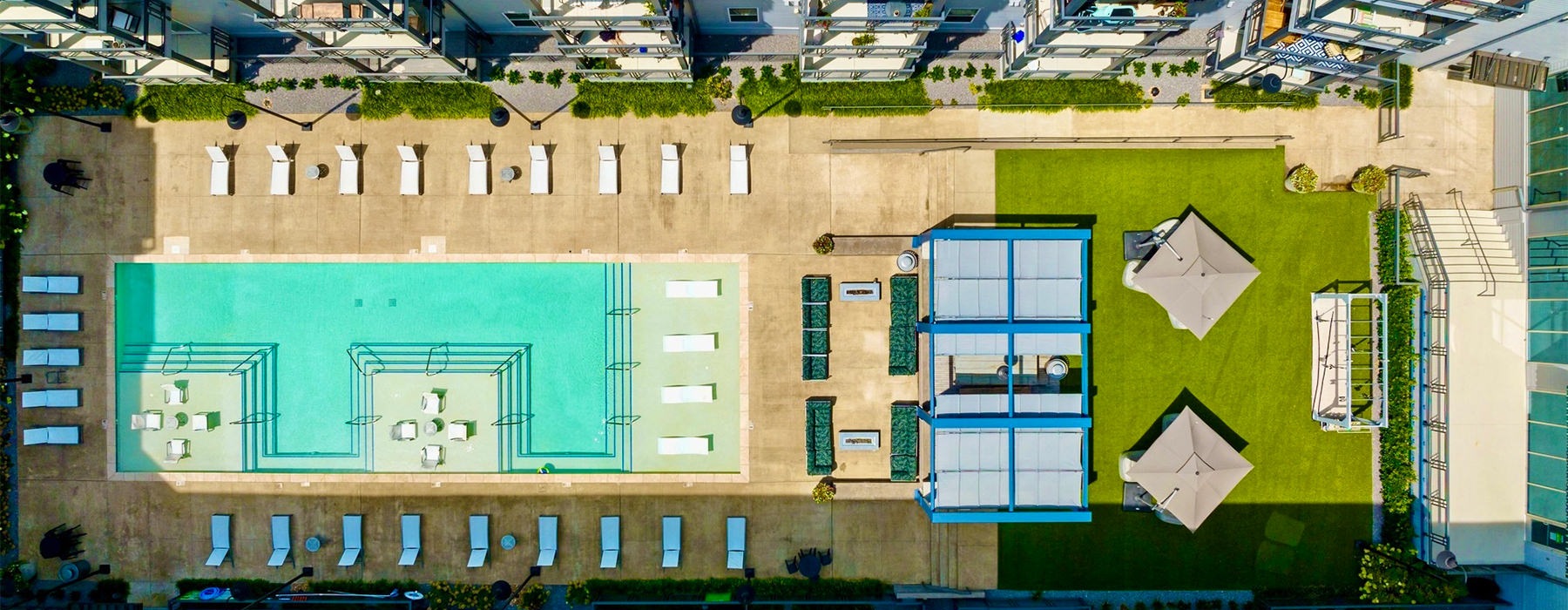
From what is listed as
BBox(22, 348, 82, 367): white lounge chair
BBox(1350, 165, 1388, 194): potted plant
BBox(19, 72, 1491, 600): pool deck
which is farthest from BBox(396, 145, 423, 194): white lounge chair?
BBox(1350, 165, 1388, 194): potted plant

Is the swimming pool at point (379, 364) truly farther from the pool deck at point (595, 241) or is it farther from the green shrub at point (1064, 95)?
the green shrub at point (1064, 95)

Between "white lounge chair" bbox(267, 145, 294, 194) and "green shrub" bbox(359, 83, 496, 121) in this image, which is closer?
"white lounge chair" bbox(267, 145, 294, 194)

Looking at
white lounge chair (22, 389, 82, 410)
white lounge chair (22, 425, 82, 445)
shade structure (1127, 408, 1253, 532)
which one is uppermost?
white lounge chair (22, 389, 82, 410)

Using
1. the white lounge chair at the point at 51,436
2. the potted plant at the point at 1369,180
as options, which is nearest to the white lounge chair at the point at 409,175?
the white lounge chair at the point at 51,436

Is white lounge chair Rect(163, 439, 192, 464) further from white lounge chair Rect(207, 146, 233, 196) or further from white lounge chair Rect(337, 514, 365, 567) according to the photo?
white lounge chair Rect(207, 146, 233, 196)

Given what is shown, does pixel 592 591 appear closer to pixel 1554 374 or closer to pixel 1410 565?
pixel 1410 565

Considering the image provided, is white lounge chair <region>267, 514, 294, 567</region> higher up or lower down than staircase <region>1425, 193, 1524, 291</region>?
lower down

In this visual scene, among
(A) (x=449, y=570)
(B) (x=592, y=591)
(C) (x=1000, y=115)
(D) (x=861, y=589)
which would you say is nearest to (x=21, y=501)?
(A) (x=449, y=570)
